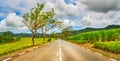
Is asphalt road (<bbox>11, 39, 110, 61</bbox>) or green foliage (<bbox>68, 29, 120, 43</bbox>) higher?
green foliage (<bbox>68, 29, 120, 43</bbox>)

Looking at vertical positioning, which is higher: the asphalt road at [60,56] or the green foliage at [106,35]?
the green foliage at [106,35]

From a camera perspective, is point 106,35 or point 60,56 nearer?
point 60,56

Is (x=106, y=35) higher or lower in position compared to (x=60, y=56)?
higher

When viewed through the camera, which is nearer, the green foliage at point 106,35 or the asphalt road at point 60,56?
the asphalt road at point 60,56

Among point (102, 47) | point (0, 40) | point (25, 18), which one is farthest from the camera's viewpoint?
point (0, 40)

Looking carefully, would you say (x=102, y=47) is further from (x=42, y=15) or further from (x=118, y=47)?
(x=42, y=15)

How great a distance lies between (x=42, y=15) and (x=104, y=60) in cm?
3185

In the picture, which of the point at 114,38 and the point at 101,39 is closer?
the point at 114,38

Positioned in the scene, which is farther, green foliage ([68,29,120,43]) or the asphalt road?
green foliage ([68,29,120,43])

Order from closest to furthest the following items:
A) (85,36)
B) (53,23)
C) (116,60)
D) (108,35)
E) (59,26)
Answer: (116,60), (108,35), (85,36), (53,23), (59,26)

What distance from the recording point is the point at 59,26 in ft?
244

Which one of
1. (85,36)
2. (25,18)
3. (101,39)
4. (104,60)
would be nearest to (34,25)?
(25,18)

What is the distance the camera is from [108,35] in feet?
159

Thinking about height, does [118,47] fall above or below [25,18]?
below
